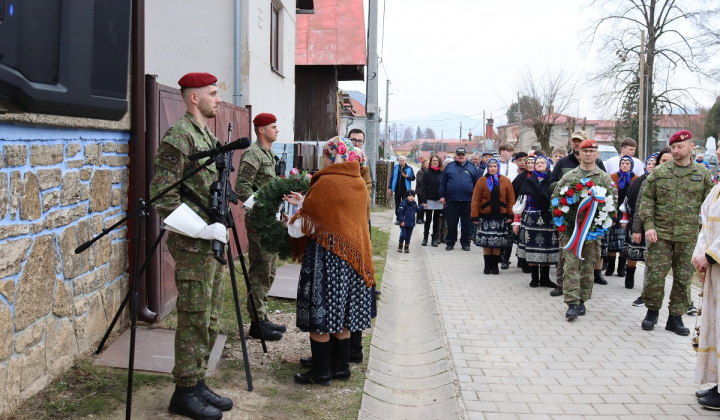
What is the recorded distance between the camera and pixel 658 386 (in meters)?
5.48

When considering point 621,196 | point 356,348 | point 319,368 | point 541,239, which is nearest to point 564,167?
point 541,239

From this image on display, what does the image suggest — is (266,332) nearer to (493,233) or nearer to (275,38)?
(493,233)

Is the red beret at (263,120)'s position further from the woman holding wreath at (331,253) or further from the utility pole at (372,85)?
the utility pole at (372,85)

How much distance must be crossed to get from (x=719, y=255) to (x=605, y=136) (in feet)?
274

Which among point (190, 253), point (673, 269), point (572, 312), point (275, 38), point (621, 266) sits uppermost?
point (275, 38)

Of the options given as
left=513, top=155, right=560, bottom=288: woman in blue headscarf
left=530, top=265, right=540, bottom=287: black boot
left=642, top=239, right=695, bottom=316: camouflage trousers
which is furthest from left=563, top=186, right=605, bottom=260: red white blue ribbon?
left=530, top=265, right=540, bottom=287: black boot

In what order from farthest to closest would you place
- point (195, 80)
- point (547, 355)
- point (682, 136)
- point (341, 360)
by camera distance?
point (682, 136) → point (547, 355) → point (341, 360) → point (195, 80)

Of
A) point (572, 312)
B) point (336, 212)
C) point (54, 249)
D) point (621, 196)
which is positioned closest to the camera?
point (54, 249)

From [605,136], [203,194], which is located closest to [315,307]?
[203,194]

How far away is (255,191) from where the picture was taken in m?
6.07

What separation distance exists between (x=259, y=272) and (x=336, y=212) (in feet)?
4.94

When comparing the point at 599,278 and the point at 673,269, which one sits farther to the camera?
the point at 599,278

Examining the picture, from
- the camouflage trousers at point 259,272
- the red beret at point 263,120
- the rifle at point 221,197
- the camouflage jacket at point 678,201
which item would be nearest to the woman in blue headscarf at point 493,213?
the camouflage jacket at point 678,201

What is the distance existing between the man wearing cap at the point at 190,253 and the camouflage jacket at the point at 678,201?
5.14 meters
